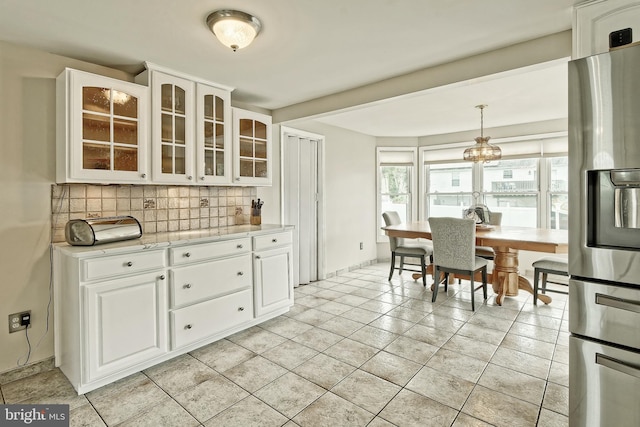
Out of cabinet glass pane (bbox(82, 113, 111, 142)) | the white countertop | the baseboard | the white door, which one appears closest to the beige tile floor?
the baseboard

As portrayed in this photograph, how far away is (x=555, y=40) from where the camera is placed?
87.7 inches

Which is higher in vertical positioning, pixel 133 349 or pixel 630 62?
pixel 630 62

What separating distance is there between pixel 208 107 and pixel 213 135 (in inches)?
10.2

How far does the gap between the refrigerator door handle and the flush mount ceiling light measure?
2474mm

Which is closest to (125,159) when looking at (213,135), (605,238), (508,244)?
(213,135)

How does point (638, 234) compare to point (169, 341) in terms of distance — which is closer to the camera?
point (638, 234)

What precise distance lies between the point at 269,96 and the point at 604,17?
109 inches

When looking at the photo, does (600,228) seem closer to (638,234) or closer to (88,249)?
(638,234)

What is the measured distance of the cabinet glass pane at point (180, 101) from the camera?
2.86 metres

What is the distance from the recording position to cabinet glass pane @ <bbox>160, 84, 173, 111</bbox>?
9.08 ft

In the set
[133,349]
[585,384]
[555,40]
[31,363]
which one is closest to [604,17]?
[555,40]

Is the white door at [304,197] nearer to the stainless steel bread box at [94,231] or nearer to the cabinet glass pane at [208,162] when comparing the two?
the cabinet glass pane at [208,162]

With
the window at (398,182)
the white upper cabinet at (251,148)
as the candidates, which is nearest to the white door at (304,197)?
the white upper cabinet at (251,148)

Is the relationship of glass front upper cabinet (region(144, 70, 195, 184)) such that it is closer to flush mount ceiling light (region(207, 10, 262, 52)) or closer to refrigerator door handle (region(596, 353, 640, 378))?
flush mount ceiling light (region(207, 10, 262, 52))
